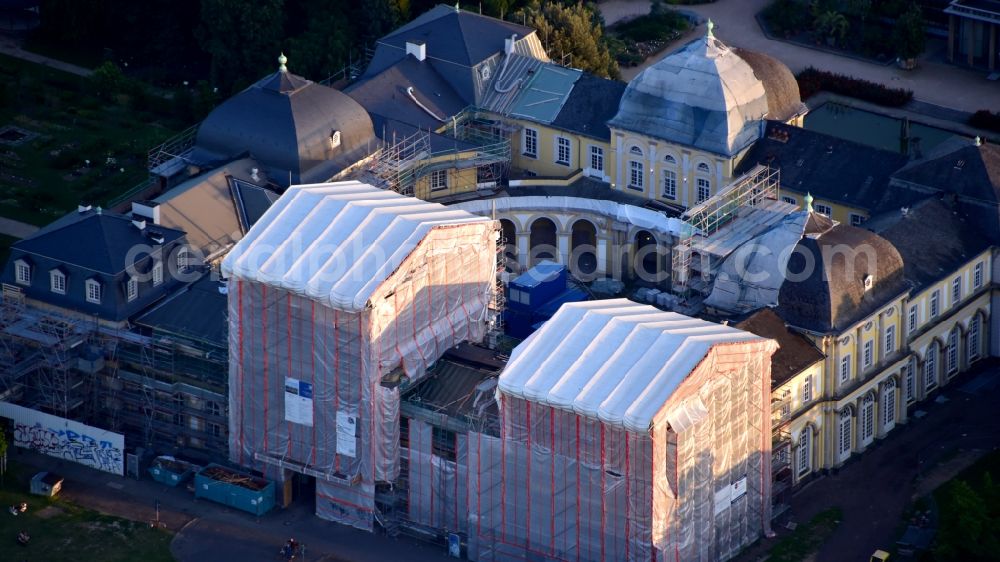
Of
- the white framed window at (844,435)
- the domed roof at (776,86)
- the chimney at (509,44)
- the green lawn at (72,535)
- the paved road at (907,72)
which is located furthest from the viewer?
the paved road at (907,72)

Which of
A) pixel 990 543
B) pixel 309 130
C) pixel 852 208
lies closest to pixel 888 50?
pixel 852 208

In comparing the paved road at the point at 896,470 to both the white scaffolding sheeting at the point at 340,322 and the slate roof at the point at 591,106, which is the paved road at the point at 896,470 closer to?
the white scaffolding sheeting at the point at 340,322

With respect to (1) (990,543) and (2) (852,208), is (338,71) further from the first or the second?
(1) (990,543)

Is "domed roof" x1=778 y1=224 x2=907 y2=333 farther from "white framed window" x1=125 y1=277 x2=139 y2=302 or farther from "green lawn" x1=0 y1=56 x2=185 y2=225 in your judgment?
"green lawn" x1=0 y1=56 x2=185 y2=225

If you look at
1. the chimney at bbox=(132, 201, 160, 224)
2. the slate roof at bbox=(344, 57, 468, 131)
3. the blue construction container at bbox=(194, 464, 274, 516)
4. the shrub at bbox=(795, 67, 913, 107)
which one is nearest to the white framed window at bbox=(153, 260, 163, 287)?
the chimney at bbox=(132, 201, 160, 224)

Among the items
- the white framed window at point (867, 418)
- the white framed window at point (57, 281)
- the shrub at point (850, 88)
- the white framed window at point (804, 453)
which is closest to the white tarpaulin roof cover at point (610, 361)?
the white framed window at point (804, 453)

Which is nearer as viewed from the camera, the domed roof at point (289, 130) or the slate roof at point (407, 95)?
the domed roof at point (289, 130)
